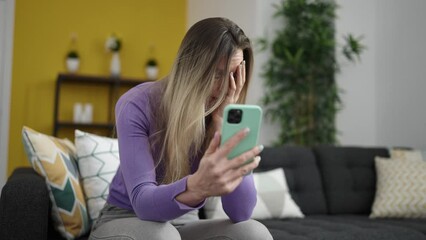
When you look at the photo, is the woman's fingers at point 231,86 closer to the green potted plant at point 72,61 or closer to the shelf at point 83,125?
the shelf at point 83,125

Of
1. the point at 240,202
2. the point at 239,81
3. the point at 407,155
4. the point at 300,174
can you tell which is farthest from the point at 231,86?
the point at 407,155

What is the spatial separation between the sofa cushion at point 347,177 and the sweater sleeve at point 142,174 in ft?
5.48

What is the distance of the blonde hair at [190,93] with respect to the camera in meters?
1.33

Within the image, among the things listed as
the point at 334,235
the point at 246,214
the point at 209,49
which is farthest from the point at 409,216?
the point at 209,49

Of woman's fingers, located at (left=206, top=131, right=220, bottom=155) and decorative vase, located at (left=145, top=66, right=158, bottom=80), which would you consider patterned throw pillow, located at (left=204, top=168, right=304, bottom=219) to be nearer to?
woman's fingers, located at (left=206, top=131, right=220, bottom=155)

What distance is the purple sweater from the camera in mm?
1210

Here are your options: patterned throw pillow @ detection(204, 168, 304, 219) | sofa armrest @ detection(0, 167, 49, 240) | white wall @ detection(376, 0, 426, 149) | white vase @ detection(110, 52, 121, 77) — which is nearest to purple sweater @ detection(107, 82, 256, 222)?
sofa armrest @ detection(0, 167, 49, 240)

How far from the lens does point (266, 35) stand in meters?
4.52

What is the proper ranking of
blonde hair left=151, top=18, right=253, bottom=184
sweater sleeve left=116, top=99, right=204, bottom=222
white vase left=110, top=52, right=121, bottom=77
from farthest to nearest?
1. white vase left=110, top=52, right=121, bottom=77
2. blonde hair left=151, top=18, right=253, bottom=184
3. sweater sleeve left=116, top=99, right=204, bottom=222

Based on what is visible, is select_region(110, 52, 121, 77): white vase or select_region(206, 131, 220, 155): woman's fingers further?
select_region(110, 52, 121, 77): white vase

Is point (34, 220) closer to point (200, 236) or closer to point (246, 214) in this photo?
point (200, 236)

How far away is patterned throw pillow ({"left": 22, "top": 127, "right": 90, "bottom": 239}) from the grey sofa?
0.09 metres

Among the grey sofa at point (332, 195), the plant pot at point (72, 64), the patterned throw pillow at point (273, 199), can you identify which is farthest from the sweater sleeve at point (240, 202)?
the plant pot at point (72, 64)

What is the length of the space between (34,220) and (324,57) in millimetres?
3294
